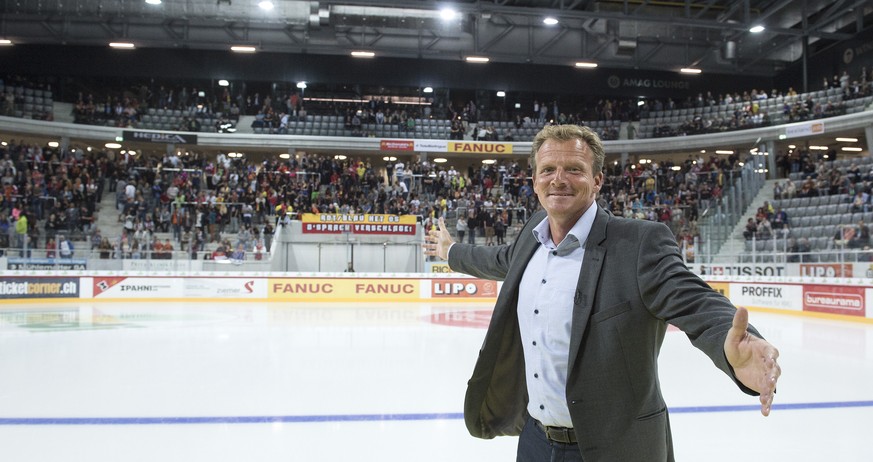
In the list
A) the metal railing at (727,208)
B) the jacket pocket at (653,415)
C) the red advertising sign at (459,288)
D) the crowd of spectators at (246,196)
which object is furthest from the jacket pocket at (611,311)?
the metal railing at (727,208)

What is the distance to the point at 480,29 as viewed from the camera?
114 feet

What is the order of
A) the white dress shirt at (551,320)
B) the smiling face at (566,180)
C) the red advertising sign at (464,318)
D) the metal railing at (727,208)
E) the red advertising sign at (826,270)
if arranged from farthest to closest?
the metal railing at (727,208) → the red advertising sign at (826,270) → the red advertising sign at (464,318) → the smiling face at (566,180) → the white dress shirt at (551,320)

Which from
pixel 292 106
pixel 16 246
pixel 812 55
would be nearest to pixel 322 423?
pixel 16 246

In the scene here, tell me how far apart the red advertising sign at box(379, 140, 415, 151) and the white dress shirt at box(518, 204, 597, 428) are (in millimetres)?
31915

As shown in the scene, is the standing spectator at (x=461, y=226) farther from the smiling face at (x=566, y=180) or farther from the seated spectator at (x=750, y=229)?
the smiling face at (x=566, y=180)

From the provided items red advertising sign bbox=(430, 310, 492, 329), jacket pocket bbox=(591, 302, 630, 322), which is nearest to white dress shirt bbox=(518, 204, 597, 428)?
jacket pocket bbox=(591, 302, 630, 322)

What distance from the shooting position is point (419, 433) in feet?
18.0

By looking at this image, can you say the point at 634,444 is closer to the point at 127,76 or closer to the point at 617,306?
the point at 617,306

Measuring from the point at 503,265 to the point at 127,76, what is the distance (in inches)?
1480

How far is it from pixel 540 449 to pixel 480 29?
1349 inches

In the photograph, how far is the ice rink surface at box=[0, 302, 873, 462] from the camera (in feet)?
16.5

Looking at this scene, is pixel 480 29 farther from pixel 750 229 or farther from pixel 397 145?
pixel 750 229

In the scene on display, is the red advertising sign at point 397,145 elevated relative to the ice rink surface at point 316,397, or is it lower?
elevated

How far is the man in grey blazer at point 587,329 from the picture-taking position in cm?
194
